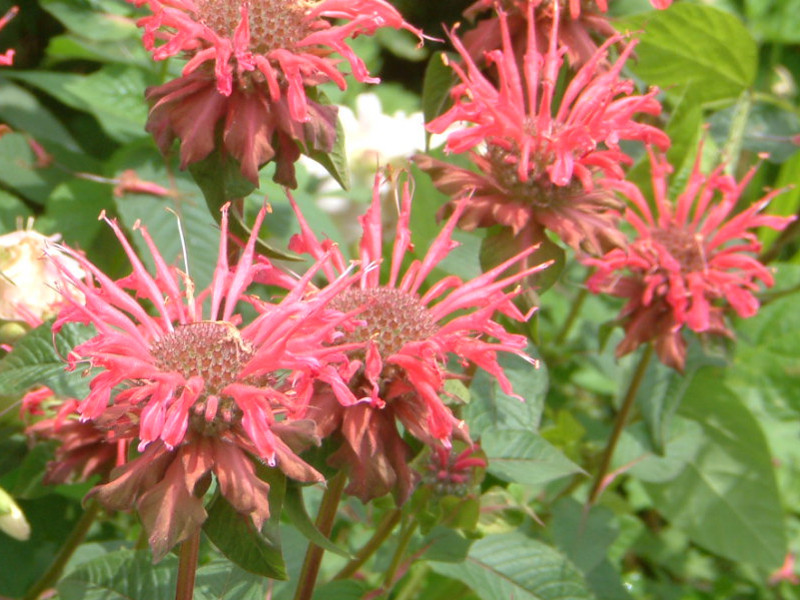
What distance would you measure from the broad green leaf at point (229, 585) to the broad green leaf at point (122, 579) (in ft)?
0.09

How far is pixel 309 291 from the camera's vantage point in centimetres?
88

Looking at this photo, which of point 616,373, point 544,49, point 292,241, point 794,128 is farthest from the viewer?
point 794,128

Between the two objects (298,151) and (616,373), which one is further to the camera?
(616,373)

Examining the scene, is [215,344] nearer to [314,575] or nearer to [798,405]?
[314,575]

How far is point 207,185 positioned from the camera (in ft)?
2.83

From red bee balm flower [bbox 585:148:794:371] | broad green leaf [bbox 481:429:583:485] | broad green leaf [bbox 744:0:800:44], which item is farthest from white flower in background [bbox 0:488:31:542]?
broad green leaf [bbox 744:0:800:44]

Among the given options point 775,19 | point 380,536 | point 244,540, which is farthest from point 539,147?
point 775,19

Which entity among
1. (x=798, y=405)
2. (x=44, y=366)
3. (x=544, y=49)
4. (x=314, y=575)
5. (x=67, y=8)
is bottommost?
(x=798, y=405)

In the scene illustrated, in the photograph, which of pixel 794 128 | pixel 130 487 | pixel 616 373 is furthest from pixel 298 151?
pixel 794 128

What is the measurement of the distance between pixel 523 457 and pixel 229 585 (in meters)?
0.32

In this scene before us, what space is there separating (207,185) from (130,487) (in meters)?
0.28

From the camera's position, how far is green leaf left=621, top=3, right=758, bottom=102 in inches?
57.9

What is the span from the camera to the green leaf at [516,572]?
3.29 feet

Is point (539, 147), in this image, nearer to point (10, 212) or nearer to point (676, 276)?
point (676, 276)
